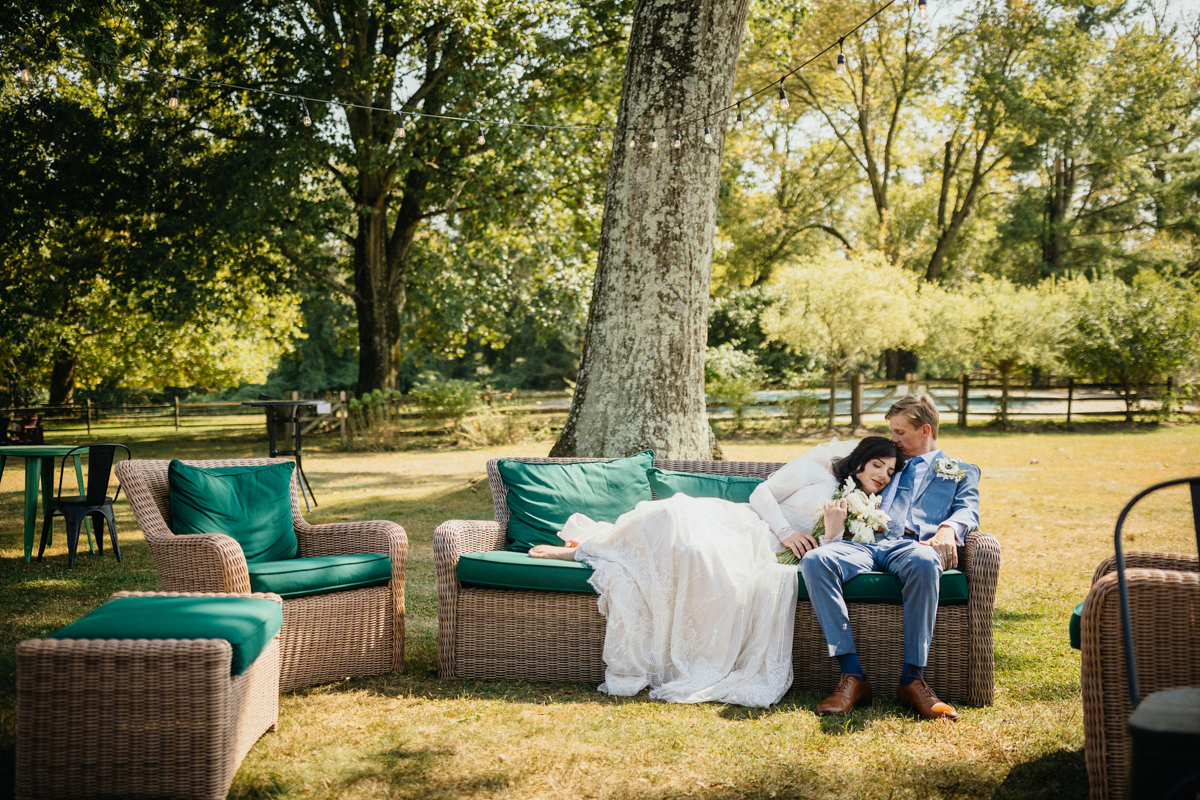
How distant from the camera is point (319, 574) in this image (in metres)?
3.60

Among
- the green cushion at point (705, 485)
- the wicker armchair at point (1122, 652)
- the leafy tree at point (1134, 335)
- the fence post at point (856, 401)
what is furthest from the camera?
the fence post at point (856, 401)

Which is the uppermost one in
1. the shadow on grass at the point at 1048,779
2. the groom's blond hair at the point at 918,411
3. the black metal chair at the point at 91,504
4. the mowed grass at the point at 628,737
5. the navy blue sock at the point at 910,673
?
the groom's blond hair at the point at 918,411

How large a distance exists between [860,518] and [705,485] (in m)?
0.88

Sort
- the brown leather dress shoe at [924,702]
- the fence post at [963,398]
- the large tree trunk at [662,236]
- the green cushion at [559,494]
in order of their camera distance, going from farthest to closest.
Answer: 1. the fence post at [963,398]
2. the large tree trunk at [662,236]
3. the green cushion at [559,494]
4. the brown leather dress shoe at [924,702]

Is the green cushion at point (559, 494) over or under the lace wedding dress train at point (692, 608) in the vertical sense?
over

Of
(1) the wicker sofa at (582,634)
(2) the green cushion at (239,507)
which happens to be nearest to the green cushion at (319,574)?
(2) the green cushion at (239,507)

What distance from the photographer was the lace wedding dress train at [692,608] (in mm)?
3482

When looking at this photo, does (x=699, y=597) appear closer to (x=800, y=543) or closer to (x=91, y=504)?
(x=800, y=543)

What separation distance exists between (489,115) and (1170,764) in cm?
1236

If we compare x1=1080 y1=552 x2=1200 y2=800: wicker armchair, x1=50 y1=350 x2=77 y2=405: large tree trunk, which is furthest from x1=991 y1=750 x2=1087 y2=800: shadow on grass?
x1=50 y1=350 x2=77 y2=405: large tree trunk

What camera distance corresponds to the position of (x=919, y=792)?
2668 mm

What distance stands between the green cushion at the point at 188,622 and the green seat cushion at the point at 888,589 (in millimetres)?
2145

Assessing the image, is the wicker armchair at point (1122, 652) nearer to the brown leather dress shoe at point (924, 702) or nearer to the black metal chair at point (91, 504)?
the brown leather dress shoe at point (924, 702)

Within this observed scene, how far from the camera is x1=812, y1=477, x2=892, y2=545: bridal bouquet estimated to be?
142 inches
